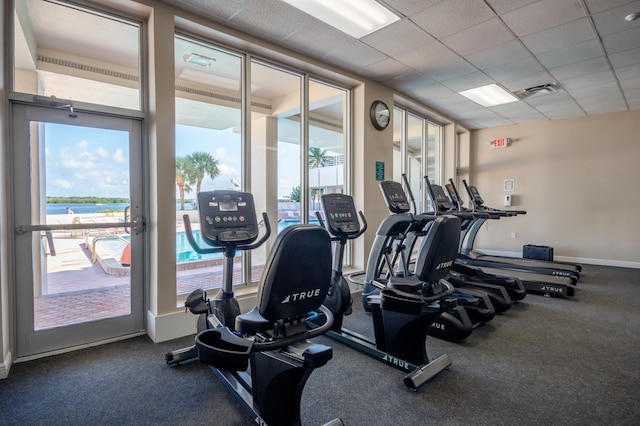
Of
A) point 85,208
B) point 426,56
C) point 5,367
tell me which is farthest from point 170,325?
point 426,56

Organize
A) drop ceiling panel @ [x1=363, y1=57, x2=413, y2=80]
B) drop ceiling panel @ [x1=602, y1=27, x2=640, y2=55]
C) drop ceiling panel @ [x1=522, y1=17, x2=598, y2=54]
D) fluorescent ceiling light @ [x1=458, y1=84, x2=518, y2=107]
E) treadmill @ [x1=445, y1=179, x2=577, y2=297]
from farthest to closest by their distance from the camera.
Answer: fluorescent ceiling light @ [x1=458, y1=84, x2=518, y2=107], treadmill @ [x1=445, y1=179, x2=577, y2=297], drop ceiling panel @ [x1=363, y1=57, x2=413, y2=80], drop ceiling panel @ [x1=602, y1=27, x2=640, y2=55], drop ceiling panel @ [x1=522, y1=17, x2=598, y2=54]

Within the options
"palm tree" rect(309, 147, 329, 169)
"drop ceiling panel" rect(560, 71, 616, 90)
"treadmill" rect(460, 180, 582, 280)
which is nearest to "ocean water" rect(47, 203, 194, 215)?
"palm tree" rect(309, 147, 329, 169)

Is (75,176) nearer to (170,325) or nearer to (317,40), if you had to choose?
(170,325)

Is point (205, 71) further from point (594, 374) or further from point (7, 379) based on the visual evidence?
point (594, 374)

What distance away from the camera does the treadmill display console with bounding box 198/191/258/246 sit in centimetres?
232

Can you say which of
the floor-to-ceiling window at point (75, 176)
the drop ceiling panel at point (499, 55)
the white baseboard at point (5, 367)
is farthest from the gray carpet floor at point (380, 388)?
the drop ceiling panel at point (499, 55)

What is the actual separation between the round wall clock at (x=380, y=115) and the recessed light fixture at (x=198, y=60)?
2415 mm

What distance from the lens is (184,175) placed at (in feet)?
11.7

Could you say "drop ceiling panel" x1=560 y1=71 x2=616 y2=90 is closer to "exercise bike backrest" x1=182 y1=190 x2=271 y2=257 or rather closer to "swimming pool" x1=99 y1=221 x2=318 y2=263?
"swimming pool" x1=99 y1=221 x2=318 y2=263

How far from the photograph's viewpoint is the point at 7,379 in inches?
96.2

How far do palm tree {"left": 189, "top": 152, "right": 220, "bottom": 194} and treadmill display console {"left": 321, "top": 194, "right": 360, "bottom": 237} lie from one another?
1.44 metres

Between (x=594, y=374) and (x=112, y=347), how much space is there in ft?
13.1

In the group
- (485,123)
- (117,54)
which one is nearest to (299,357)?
(117,54)

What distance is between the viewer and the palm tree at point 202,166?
3678 millimetres
